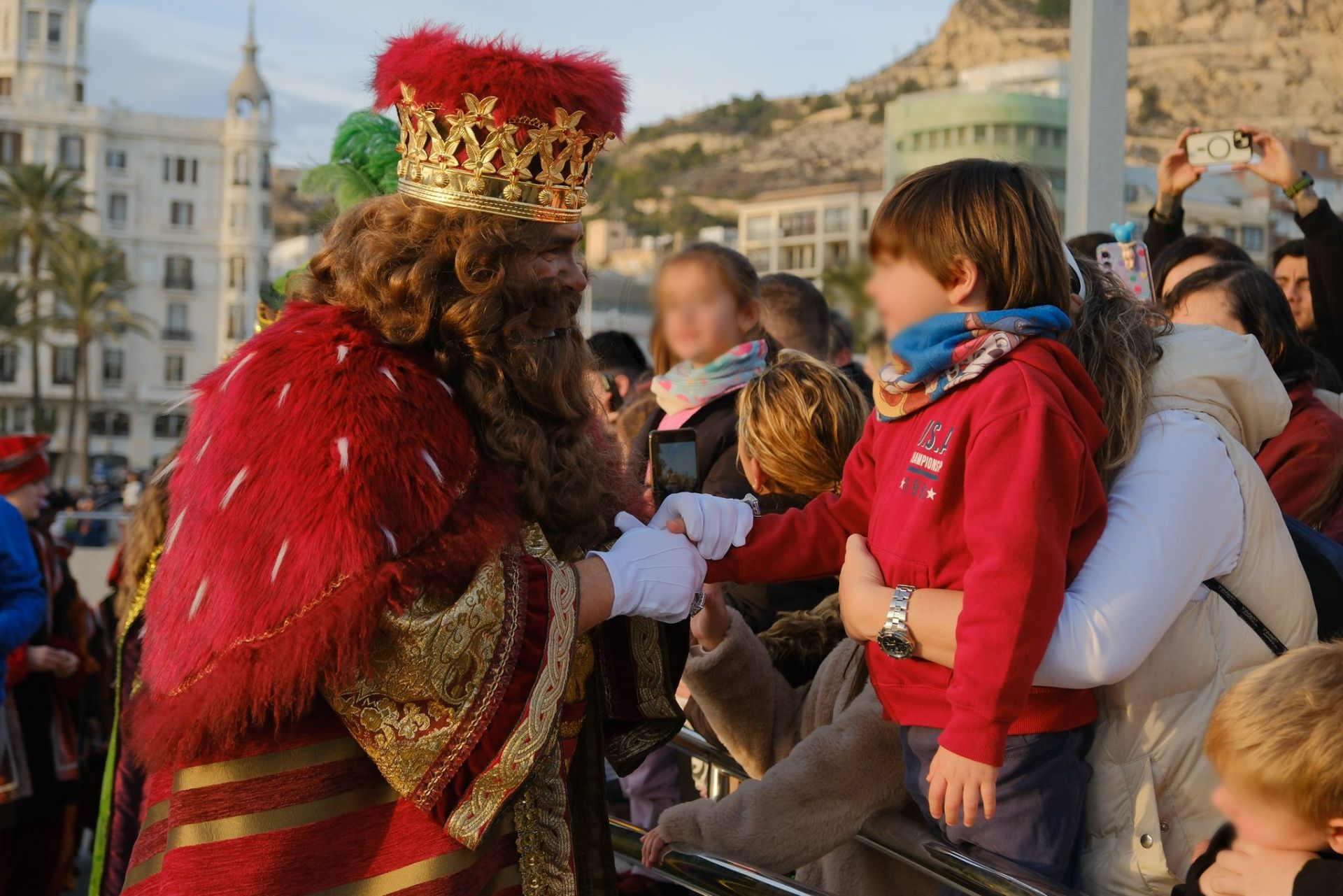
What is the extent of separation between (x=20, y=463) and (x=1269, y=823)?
549 centimetres

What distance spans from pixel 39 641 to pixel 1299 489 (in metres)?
5.07

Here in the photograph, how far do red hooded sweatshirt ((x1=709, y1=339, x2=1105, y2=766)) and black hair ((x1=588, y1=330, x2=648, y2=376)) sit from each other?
13.4 feet

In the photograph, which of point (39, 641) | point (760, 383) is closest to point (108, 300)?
point (39, 641)

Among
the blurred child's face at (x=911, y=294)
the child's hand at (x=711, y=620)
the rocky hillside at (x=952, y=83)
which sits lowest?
the child's hand at (x=711, y=620)

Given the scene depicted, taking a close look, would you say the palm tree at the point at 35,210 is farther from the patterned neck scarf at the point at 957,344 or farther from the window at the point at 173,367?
the patterned neck scarf at the point at 957,344

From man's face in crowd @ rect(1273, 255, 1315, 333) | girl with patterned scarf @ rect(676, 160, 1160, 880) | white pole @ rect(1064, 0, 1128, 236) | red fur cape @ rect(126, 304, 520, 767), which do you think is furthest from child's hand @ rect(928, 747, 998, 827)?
white pole @ rect(1064, 0, 1128, 236)

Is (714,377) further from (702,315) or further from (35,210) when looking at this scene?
(35,210)

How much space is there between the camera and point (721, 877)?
2.40m

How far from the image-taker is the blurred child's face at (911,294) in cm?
232

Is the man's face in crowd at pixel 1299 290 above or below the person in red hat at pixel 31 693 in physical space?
above

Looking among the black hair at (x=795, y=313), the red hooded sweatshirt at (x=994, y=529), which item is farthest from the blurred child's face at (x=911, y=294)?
the black hair at (x=795, y=313)

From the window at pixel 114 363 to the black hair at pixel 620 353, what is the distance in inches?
2634

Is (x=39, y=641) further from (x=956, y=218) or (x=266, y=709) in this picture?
(x=956, y=218)

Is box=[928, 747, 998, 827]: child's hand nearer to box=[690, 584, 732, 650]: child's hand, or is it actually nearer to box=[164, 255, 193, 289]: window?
box=[690, 584, 732, 650]: child's hand
